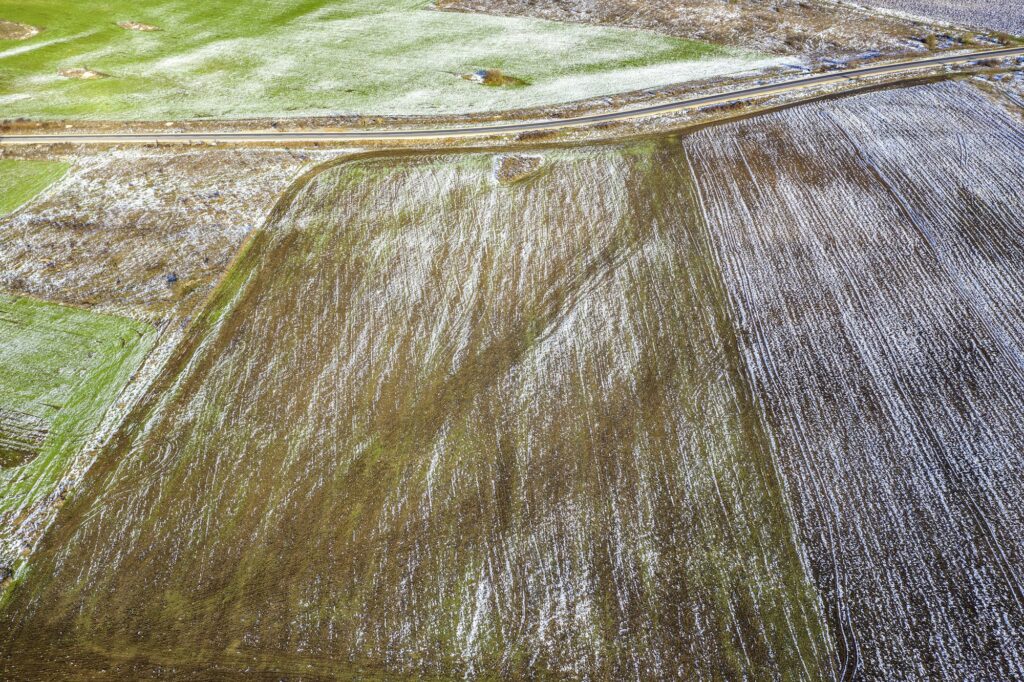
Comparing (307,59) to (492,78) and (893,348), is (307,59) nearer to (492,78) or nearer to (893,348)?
(492,78)

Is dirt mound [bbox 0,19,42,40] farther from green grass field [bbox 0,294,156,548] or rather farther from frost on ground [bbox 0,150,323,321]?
green grass field [bbox 0,294,156,548]

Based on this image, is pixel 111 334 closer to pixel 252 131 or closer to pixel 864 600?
pixel 252 131

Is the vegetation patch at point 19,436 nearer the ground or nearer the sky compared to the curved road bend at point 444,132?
nearer the ground

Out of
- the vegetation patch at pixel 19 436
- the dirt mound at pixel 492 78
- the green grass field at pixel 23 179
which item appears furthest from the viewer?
the dirt mound at pixel 492 78

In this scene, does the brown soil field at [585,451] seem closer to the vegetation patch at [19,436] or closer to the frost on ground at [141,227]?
the frost on ground at [141,227]

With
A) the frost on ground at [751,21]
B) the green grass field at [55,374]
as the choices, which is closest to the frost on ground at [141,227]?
the green grass field at [55,374]

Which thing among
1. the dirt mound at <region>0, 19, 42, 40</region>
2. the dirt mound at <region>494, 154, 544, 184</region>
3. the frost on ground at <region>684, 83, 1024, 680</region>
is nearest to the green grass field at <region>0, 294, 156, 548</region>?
the dirt mound at <region>494, 154, 544, 184</region>

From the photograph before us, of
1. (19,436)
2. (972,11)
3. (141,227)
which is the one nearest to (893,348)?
(19,436)
